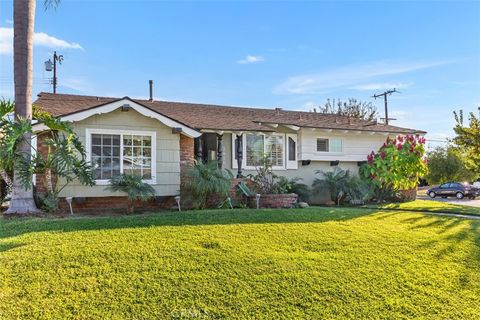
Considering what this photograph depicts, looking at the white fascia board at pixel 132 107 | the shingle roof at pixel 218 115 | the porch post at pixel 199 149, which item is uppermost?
the shingle roof at pixel 218 115

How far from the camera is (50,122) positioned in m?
8.95

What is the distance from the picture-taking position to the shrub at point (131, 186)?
383 inches

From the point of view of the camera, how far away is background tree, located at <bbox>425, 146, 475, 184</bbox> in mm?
33688

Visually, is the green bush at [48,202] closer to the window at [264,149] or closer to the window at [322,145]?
the window at [264,149]

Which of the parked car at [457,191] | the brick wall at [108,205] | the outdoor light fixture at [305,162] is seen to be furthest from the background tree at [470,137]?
the brick wall at [108,205]

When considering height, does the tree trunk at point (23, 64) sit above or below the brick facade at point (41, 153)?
above

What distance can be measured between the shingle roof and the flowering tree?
2548 millimetres

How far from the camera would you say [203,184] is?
34.4 ft

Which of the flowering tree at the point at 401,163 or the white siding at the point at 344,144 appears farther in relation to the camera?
the white siding at the point at 344,144

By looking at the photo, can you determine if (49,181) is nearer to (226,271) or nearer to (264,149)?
(226,271)

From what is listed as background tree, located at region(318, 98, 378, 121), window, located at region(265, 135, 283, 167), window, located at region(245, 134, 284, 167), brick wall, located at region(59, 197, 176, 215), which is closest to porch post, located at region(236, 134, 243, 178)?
window, located at region(245, 134, 284, 167)

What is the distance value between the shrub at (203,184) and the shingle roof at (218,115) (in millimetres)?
2448

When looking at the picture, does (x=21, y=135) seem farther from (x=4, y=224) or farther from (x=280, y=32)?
(x=280, y=32)

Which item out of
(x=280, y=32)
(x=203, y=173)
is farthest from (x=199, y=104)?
(x=203, y=173)
